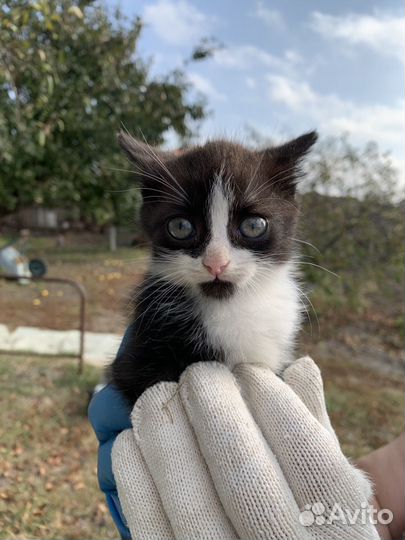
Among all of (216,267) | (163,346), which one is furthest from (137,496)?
(216,267)

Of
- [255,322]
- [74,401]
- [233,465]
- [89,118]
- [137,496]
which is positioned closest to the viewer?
[233,465]

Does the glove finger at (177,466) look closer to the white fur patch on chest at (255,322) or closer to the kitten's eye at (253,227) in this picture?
the white fur patch on chest at (255,322)

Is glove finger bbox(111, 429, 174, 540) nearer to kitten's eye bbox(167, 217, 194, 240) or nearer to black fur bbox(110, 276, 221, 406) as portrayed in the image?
black fur bbox(110, 276, 221, 406)

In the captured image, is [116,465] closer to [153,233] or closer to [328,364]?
[153,233]

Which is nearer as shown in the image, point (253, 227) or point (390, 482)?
point (253, 227)

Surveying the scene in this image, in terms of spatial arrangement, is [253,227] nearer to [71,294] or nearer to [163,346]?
[163,346]

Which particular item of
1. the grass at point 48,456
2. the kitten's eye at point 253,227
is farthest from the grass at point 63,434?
the kitten's eye at point 253,227
